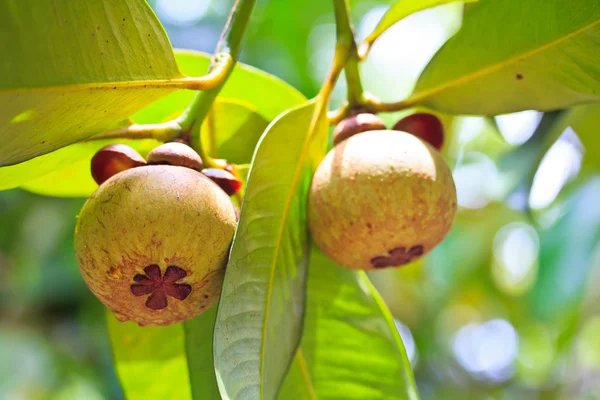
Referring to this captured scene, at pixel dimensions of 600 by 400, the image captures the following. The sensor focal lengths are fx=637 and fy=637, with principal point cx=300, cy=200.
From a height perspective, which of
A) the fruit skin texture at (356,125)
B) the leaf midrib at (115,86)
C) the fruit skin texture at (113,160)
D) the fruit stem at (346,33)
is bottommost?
the fruit skin texture at (113,160)

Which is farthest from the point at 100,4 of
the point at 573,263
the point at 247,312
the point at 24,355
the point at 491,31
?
the point at 24,355

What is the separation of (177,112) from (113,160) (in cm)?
35

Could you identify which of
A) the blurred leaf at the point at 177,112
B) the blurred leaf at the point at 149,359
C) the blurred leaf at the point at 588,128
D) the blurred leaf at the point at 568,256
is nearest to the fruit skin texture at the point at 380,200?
the blurred leaf at the point at 177,112

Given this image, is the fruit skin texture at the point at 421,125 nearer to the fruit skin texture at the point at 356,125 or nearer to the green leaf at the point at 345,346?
the fruit skin texture at the point at 356,125

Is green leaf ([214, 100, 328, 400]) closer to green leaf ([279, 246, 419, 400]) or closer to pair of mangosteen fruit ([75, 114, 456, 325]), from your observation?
pair of mangosteen fruit ([75, 114, 456, 325])

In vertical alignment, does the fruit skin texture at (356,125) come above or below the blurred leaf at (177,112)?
above

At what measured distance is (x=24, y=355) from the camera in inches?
125

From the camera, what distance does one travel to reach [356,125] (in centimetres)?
125

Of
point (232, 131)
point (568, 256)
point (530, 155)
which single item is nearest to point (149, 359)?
point (232, 131)

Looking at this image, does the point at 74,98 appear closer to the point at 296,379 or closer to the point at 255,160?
the point at 255,160

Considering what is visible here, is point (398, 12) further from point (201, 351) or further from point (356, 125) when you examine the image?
point (201, 351)

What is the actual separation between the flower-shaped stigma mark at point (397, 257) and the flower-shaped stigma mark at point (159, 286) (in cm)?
36

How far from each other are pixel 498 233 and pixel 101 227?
3.23 m

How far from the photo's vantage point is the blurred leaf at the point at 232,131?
141cm
